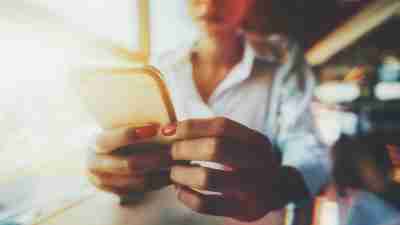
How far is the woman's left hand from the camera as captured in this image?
1.40ft

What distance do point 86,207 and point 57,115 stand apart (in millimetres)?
139

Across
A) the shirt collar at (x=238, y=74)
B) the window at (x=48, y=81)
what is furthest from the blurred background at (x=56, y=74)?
the shirt collar at (x=238, y=74)

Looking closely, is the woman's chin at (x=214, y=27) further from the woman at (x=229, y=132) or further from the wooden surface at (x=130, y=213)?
the wooden surface at (x=130, y=213)

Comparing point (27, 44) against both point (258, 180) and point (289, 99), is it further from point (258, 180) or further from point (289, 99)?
point (289, 99)

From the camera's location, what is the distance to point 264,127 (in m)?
0.67

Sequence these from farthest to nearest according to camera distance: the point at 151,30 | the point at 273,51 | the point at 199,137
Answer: the point at 273,51
the point at 151,30
the point at 199,137

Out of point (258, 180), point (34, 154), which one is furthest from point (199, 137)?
point (34, 154)

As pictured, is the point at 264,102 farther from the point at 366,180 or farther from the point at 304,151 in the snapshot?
the point at 366,180

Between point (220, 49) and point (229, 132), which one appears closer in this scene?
point (229, 132)

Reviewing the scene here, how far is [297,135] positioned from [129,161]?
0.39 m

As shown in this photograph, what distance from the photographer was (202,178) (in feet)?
1.46

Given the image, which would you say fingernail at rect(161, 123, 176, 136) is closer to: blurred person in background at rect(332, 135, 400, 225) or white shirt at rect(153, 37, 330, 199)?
white shirt at rect(153, 37, 330, 199)

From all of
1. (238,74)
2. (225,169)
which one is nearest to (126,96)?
(225,169)

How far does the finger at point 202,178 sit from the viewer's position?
0.45m
